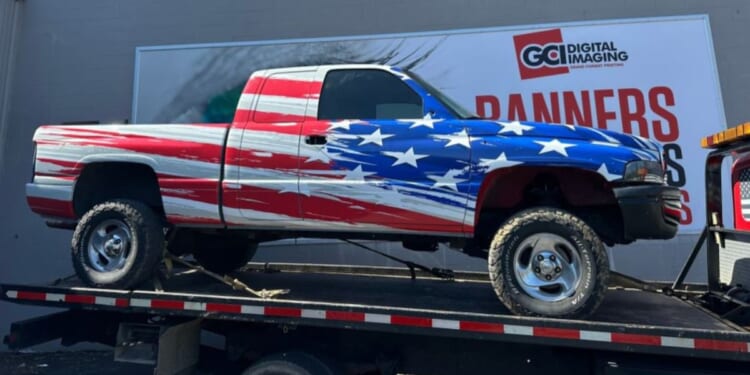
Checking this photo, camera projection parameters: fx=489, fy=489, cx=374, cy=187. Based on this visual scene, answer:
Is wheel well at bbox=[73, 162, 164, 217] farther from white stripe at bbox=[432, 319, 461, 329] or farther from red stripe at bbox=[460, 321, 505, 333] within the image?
red stripe at bbox=[460, 321, 505, 333]

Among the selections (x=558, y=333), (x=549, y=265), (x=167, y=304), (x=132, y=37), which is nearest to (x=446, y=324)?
(x=558, y=333)

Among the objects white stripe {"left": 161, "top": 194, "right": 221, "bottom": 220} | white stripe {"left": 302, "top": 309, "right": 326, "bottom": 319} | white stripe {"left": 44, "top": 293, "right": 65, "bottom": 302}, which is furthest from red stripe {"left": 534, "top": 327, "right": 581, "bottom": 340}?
white stripe {"left": 44, "top": 293, "right": 65, "bottom": 302}

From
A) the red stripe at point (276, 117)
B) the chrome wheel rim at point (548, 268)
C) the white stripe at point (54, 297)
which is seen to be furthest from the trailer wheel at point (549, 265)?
the white stripe at point (54, 297)

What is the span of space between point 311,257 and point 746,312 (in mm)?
4945

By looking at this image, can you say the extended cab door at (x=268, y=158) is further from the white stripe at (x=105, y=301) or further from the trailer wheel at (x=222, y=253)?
the trailer wheel at (x=222, y=253)

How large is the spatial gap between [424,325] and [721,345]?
1668 millimetres

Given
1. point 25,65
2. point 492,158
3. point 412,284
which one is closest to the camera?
point 492,158

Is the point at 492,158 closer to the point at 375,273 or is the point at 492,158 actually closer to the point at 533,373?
the point at 533,373

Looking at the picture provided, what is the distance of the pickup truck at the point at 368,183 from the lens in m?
3.25

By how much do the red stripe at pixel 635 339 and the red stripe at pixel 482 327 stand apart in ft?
2.11

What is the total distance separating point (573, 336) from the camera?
2891mm

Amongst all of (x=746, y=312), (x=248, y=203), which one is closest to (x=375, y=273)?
(x=248, y=203)

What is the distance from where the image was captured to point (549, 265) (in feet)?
10.5

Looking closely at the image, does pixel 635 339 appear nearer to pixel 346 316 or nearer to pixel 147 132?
pixel 346 316
